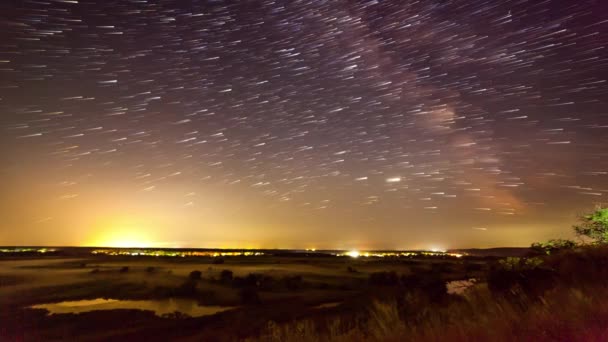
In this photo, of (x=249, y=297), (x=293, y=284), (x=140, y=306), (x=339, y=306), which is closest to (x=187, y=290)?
(x=249, y=297)

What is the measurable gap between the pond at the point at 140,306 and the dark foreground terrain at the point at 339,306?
2.07 ft

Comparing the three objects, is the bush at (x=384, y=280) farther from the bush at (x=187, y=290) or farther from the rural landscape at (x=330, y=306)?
the bush at (x=187, y=290)

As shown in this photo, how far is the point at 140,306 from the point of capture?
22828 millimetres

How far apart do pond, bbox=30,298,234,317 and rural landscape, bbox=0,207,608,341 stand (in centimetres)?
5

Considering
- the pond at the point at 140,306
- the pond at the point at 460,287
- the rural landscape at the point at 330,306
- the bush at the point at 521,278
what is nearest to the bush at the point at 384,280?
the rural landscape at the point at 330,306

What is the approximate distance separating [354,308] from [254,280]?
12611 millimetres

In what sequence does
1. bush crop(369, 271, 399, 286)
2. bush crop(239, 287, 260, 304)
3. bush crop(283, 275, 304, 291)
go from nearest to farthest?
1. bush crop(239, 287, 260, 304)
2. bush crop(283, 275, 304, 291)
3. bush crop(369, 271, 399, 286)

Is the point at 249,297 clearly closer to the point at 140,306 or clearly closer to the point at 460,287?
the point at 140,306

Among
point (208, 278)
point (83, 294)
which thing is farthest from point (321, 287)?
point (83, 294)

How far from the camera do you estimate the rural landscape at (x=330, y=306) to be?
748 cm

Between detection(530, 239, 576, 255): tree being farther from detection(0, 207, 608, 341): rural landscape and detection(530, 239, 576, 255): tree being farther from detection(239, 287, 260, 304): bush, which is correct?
detection(239, 287, 260, 304): bush

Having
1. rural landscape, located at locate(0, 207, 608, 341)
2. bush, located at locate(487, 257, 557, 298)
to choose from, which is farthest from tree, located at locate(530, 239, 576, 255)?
bush, located at locate(487, 257, 557, 298)

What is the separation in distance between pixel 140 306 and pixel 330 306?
29.0ft

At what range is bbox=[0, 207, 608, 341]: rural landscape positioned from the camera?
295 inches
